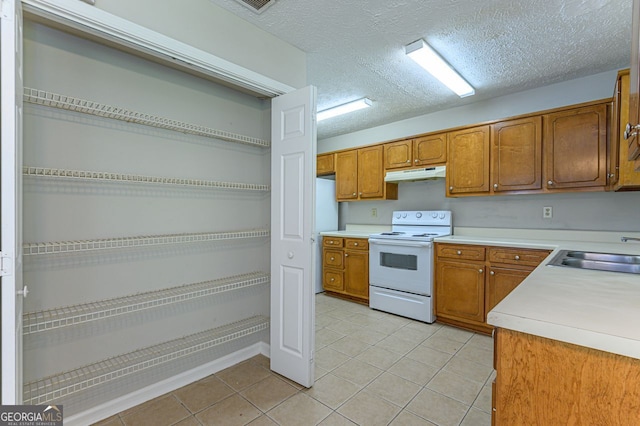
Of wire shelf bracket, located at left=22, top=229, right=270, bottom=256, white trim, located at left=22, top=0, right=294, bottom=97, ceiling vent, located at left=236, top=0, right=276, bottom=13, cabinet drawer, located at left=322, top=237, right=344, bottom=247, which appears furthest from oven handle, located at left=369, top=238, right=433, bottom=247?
ceiling vent, located at left=236, top=0, right=276, bottom=13

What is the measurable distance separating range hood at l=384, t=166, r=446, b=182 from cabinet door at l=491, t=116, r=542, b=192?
1.81 feet

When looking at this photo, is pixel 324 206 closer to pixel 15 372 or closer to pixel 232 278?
pixel 232 278

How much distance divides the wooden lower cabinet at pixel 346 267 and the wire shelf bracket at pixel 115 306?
194 centimetres

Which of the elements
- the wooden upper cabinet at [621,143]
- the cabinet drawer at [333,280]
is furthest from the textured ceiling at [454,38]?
the cabinet drawer at [333,280]

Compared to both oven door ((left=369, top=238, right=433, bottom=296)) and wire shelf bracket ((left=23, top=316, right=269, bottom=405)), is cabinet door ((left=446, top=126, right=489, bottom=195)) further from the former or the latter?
wire shelf bracket ((left=23, top=316, right=269, bottom=405))

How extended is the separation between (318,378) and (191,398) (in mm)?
892

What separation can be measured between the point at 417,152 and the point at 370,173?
73cm

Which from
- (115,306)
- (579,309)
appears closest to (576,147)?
(579,309)

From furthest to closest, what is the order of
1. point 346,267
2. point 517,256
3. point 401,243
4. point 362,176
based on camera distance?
1. point 362,176
2. point 346,267
3. point 401,243
4. point 517,256

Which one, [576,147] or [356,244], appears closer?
[576,147]

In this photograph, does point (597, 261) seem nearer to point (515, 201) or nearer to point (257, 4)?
point (515, 201)

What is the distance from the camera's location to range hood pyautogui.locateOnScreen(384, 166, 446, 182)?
345cm

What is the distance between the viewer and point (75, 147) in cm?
171

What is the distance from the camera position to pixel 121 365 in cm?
177
